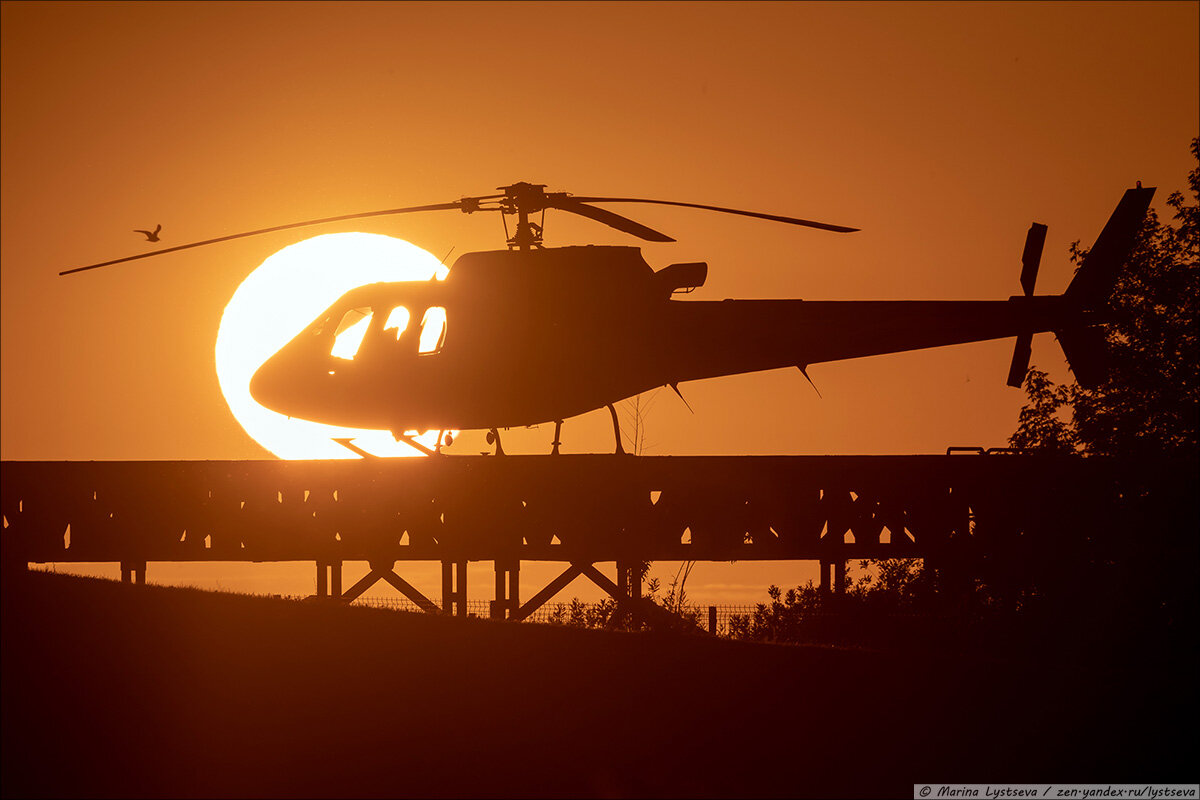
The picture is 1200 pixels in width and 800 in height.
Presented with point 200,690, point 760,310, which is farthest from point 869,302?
point 200,690

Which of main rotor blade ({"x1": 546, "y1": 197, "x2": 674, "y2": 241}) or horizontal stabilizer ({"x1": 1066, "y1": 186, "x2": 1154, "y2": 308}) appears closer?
main rotor blade ({"x1": 546, "y1": 197, "x2": 674, "y2": 241})

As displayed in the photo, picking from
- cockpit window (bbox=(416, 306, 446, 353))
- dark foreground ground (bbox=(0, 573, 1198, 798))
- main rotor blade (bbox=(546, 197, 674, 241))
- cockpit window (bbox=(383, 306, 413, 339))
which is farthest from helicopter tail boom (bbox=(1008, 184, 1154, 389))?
dark foreground ground (bbox=(0, 573, 1198, 798))

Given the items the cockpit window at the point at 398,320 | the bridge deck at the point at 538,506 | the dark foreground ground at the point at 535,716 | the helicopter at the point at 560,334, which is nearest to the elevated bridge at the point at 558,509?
the bridge deck at the point at 538,506

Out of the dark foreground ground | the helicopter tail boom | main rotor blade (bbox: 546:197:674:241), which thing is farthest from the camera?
the helicopter tail boom

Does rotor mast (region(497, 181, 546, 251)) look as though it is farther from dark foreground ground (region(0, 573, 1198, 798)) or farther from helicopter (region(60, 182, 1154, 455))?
dark foreground ground (region(0, 573, 1198, 798))

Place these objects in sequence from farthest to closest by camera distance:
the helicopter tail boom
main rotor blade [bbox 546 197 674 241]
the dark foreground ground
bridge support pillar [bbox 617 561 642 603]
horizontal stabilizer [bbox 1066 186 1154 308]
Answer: bridge support pillar [bbox 617 561 642 603], horizontal stabilizer [bbox 1066 186 1154 308], the helicopter tail boom, main rotor blade [bbox 546 197 674 241], the dark foreground ground

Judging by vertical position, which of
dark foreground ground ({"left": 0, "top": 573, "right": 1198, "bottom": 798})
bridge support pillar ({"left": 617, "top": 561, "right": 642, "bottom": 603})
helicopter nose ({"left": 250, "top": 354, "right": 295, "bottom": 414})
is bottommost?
dark foreground ground ({"left": 0, "top": 573, "right": 1198, "bottom": 798})

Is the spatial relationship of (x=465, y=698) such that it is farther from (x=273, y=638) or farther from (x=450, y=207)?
(x=450, y=207)

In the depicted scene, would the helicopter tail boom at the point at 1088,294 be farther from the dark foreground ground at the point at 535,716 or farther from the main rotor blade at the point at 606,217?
the dark foreground ground at the point at 535,716
